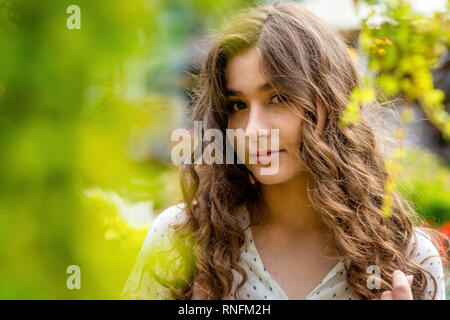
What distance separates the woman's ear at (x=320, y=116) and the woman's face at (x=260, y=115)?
11cm

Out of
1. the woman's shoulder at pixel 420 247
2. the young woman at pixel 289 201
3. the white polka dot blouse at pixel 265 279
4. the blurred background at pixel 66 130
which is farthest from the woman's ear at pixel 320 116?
the blurred background at pixel 66 130

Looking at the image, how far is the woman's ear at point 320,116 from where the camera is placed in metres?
2.01

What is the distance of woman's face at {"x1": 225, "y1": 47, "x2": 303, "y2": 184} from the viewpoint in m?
1.88

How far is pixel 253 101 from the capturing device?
1913mm

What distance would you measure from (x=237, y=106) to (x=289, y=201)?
0.49m

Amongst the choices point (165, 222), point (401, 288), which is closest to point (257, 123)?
point (165, 222)

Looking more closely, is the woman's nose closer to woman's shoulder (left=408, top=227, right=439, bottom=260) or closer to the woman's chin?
the woman's chin

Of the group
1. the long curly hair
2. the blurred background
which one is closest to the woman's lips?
the long curly hair

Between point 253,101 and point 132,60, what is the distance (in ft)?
4.21

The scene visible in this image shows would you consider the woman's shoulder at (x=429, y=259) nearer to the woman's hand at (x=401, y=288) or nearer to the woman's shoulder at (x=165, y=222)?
the woman's hand at (x=401, y=288)

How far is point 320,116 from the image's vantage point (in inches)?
80.0

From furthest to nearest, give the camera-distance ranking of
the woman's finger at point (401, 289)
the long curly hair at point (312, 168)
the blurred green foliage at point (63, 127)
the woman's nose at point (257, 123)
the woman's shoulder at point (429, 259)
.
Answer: the woman's shoulder at point (429, 259)
the long curly hair at point (312, 168)
the woman's nose at point (257, 123)
the woman's finger at point (401, 289)
the blurred green foliage at point (63, 127)
